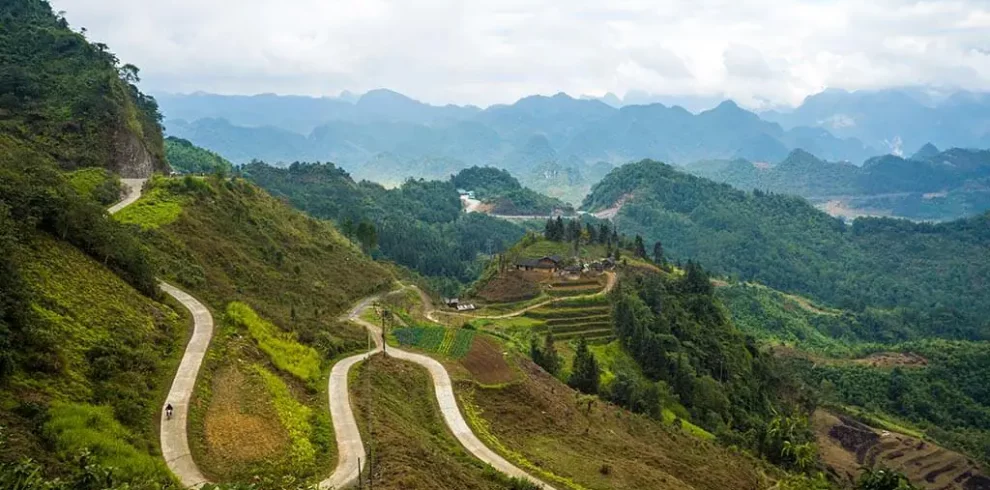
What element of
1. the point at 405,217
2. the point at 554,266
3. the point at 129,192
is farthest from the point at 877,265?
the point at 129,192

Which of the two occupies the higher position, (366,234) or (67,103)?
(67,103)

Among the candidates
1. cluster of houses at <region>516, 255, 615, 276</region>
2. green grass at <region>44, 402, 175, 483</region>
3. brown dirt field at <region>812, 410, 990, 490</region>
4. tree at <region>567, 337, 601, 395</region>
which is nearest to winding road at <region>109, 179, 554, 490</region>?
green grass at <region>44, 402, 175, 483</region>

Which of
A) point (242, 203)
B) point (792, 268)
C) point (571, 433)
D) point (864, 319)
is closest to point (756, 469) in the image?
point (571, 433)

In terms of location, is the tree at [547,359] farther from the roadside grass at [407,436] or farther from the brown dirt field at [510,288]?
the brown dirt field at [510,288]

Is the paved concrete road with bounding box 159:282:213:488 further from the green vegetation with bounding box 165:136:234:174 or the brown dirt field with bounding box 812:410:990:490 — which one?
the green vegetation with bounding box 165:136:234:174

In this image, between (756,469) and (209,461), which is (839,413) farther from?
(209,461)

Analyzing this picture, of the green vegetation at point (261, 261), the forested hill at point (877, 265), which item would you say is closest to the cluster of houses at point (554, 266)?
the green vegetation at point (261, 261)

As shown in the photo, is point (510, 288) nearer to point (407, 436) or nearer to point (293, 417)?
point (407, 436)
